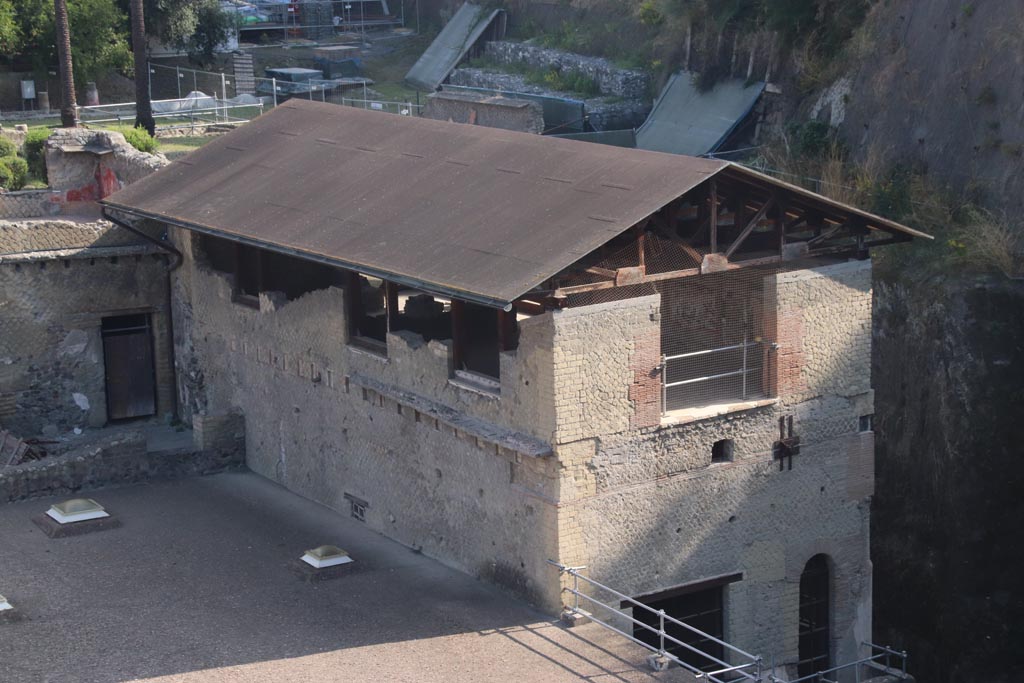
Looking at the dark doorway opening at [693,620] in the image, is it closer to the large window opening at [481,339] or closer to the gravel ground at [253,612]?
the gravel ground at [253,612]

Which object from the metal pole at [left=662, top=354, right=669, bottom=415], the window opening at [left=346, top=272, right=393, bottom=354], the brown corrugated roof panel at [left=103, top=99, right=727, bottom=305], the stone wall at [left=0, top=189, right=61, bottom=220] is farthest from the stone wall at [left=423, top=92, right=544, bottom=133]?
the metal pole at [left=662, top=354, right=669, bottom=415]

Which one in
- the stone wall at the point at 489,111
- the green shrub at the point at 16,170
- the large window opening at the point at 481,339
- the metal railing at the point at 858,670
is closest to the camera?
the large window opening at the point at 481,339

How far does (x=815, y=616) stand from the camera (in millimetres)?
19734

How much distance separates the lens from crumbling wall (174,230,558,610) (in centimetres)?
1736

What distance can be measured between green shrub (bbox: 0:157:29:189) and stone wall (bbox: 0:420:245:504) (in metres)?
9.80

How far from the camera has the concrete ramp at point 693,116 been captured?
35219 millimetres

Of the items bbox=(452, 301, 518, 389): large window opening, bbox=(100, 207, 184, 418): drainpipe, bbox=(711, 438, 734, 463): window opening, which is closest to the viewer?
bbox=(452, 301, 518, 389): large window opening

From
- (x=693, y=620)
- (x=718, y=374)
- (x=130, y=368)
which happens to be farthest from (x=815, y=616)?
(x=130, y=368)

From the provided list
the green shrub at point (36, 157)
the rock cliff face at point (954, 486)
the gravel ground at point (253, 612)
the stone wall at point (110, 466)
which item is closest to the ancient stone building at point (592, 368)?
the gravel ground at point (253, 612)

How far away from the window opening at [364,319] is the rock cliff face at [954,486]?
29.5ft

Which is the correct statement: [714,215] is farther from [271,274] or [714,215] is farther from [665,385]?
[271,274]

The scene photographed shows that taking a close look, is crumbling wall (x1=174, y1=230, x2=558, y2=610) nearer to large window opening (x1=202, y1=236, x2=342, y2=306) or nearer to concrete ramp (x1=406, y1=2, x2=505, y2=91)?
large window opening (x1=202, y1=236, x2=342, y2=306)

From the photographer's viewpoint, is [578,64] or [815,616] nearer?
[815,616]

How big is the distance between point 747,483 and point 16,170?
18.3 meters
